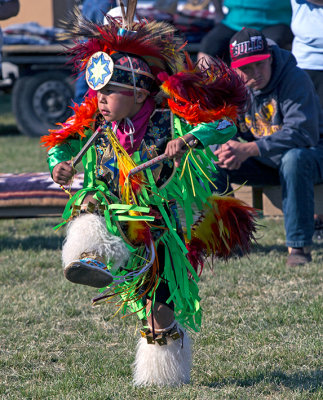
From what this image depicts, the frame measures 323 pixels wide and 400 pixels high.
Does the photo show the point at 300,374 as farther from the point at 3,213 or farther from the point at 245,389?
the point at 3,213

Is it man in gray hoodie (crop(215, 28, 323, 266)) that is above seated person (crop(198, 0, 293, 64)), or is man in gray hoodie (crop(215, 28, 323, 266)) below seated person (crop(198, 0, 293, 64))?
below

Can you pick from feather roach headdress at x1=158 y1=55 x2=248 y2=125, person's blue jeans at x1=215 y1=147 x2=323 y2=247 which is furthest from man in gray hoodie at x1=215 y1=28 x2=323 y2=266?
feather roach headdress at x1=158 y1=55 x2=248 y2=125

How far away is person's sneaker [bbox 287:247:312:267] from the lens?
14.1 feet

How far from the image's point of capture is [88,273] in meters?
2.33

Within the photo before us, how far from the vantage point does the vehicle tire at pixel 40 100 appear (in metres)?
9.80

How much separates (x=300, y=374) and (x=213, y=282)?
4.39 ft

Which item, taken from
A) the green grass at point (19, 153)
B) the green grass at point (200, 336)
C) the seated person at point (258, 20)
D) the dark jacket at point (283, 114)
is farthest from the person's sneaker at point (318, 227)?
the green grass at point (19, 153)

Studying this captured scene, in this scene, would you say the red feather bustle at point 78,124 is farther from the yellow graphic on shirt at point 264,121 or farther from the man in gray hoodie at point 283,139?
the yellow graphic on shirt at point 264,121

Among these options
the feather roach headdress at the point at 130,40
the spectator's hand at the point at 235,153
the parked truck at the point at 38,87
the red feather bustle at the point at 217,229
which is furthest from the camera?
the parked truck at the point at 38,87

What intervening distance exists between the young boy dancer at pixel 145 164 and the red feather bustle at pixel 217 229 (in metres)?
0.09

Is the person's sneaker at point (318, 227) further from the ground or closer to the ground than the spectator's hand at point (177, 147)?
closer to the ground

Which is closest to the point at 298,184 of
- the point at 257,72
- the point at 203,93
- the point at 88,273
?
the point at 257,72

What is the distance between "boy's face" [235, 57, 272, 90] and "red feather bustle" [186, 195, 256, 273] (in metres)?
1.58

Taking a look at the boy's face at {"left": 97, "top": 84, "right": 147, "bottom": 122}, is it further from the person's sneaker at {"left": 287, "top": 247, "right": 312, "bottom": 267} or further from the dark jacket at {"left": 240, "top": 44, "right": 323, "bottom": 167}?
the person's sneaker at {"left": 287, "top": 247, "right": 312, "bottom": 267}
